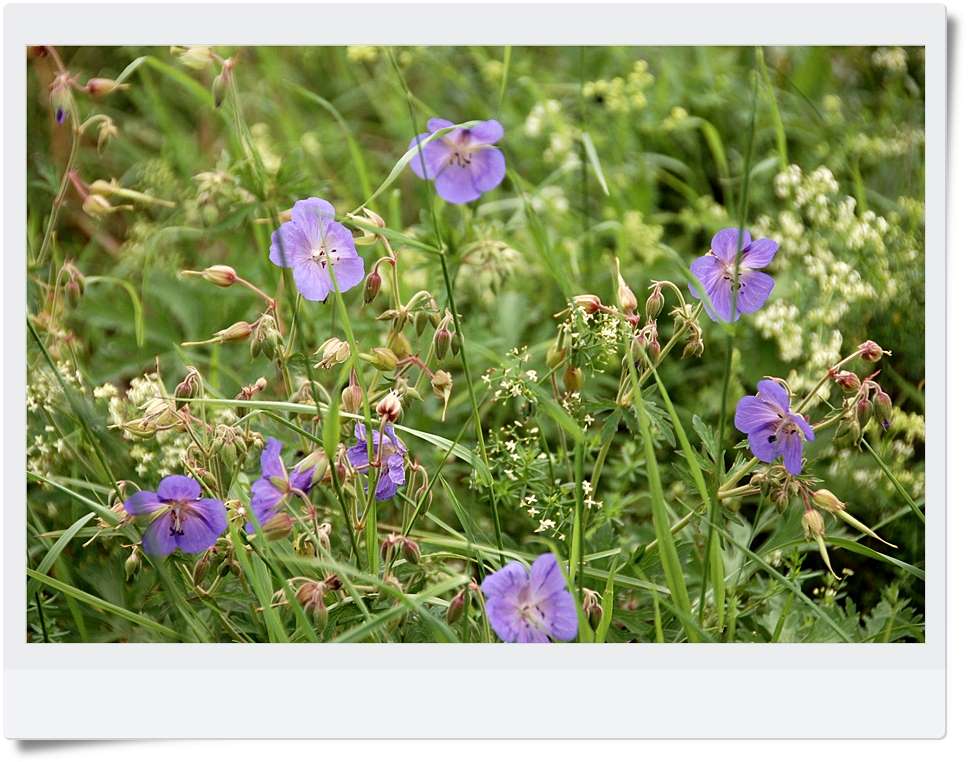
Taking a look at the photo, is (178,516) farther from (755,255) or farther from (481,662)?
(755,255)

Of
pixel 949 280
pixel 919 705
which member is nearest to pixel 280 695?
pixel 919 705

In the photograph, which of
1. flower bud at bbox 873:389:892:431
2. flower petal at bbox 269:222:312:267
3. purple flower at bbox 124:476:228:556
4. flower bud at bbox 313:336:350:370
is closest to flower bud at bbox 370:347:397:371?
flower bud at bbox 313:336:350:370

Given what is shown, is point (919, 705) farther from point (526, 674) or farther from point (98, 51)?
point (98, 51)

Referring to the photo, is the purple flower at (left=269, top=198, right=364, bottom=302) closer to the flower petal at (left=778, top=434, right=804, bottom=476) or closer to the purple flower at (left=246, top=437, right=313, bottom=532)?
the purple flower at (left=246, top=437, right=313, bottom=532)

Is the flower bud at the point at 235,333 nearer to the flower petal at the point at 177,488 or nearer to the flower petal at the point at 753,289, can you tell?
the flower petal at the point at 177,488

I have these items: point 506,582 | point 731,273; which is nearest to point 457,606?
point 506,582

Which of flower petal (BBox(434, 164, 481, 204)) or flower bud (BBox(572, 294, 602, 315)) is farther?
flower petal (BBox(434, 164, 481, 204))
